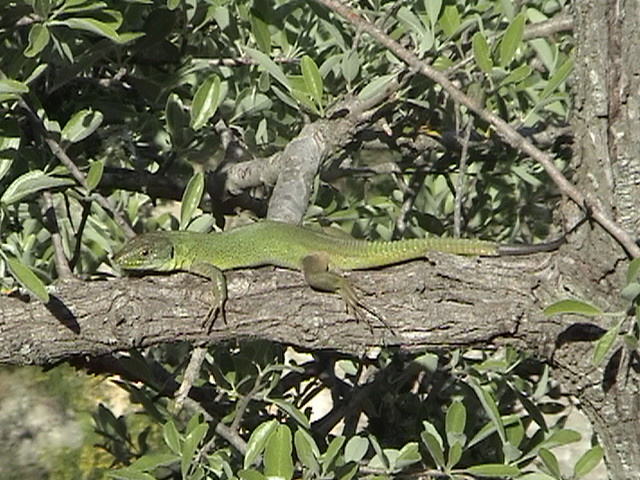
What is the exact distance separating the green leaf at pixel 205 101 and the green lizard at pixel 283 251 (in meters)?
0.34

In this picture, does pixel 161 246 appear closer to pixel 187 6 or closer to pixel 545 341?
pixel 187 6

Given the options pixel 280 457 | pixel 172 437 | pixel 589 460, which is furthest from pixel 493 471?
pixel 172 437

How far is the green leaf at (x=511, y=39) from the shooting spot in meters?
2.67

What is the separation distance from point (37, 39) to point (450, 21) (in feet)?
3.48

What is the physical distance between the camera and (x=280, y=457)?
2.51m

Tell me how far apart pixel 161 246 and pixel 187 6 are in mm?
Answer: 700

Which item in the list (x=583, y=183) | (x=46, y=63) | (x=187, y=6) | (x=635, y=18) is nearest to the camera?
(x=635, y=18)

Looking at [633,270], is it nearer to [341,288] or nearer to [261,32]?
[341,288]

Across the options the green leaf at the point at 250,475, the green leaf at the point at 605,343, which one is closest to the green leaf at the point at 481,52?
the green leaf at the point at 605,343

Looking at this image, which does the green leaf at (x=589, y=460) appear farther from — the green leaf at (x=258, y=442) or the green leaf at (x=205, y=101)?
the green leaf at (x=205, y=101)

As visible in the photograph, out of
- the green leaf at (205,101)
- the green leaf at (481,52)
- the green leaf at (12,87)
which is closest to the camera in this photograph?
the green leaf at (12,87)

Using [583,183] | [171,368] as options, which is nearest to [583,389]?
[583,183]

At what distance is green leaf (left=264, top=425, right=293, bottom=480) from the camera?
2.51 meters

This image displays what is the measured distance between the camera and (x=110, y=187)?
3242 mm
